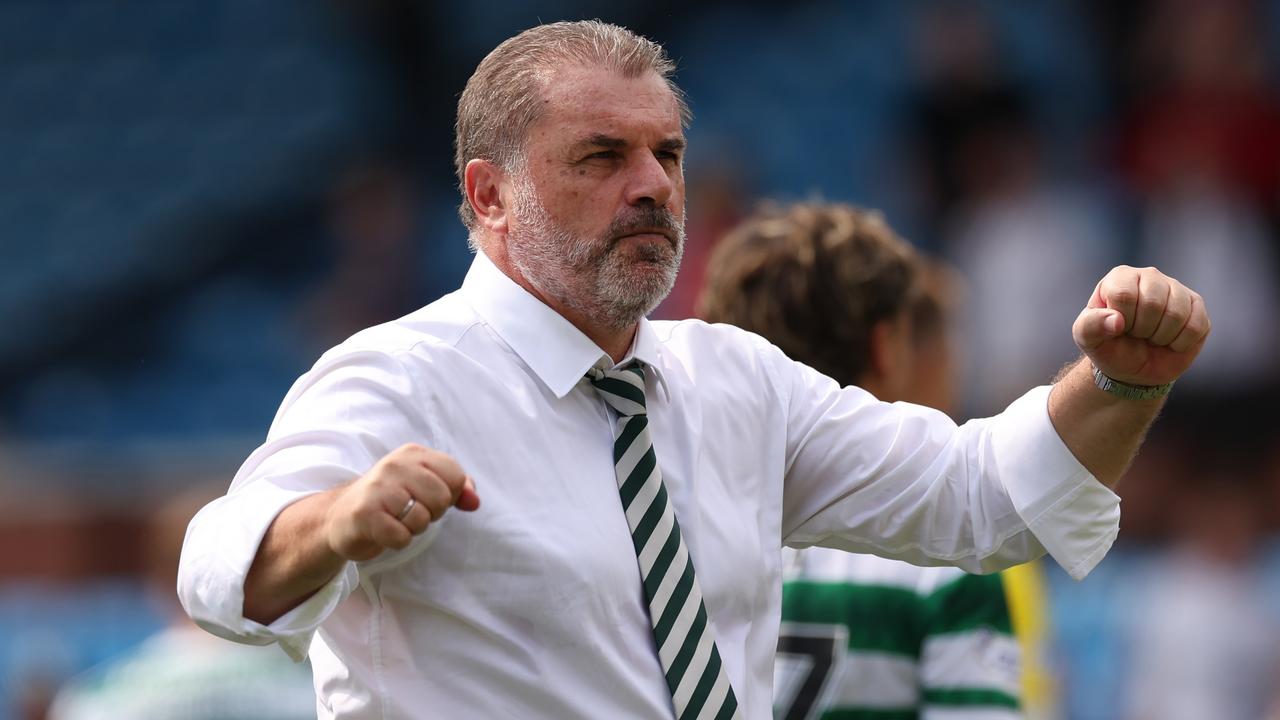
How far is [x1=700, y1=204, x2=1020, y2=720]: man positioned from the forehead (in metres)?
0.87

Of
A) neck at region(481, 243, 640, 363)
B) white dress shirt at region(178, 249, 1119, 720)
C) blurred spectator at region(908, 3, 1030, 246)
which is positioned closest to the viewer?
white dress shirt at region(178, 249, 1119, 720)

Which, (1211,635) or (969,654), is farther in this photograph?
(1211,635)

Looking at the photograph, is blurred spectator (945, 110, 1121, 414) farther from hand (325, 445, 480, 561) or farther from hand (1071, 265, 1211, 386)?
hand (325, 445, 480, 561)

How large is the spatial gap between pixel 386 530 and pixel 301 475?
0.27 m

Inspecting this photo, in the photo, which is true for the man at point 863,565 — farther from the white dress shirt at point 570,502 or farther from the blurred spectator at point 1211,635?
the blurred spectator at point 1211,635

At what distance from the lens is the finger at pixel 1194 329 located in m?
2.74

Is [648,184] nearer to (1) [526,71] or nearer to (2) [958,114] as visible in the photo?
(1) [526,71]

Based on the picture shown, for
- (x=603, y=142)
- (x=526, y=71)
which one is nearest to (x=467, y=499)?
(x=603, y=142)

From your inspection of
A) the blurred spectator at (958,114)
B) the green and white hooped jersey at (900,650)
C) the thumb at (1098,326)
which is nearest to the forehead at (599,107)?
the thumb at (1098,326)

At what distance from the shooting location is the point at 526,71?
2990 millimetres

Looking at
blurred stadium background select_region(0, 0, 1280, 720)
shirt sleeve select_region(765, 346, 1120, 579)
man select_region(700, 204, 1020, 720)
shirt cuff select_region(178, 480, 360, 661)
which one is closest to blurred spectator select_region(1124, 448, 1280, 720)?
blurred stadium background select_region(0, 0, 1280, 720)

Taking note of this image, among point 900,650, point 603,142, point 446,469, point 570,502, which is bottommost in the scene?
point 900,650

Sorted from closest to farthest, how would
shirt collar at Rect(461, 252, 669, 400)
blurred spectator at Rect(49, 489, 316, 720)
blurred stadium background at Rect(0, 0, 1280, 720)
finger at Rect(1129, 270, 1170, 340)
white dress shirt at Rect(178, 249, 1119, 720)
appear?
white dress shirt at Rect(178, 249, 1119, 720), finger at Rect(1129, 270, 1170, 340), shirt collar at Rect(461, 252, 669, 400), blurred spectator at Rect(49, 489, 316, 720), blurred stadium background at Rect(0, 0, 1280, 720)

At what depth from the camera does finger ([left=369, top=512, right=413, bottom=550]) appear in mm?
2295
